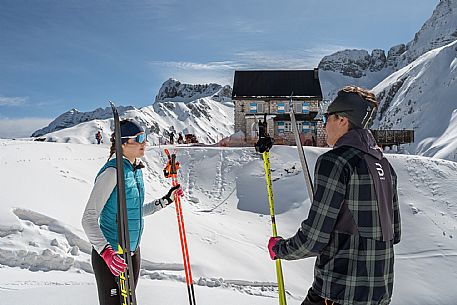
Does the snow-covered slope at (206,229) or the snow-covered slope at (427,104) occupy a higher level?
the snow-covered slope at (427,104)

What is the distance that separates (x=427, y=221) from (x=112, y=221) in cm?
1550

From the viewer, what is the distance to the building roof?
37309 millimetres

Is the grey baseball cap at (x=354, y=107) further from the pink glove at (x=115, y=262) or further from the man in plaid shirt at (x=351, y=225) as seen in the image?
the pink glove at (x=115, y=262)

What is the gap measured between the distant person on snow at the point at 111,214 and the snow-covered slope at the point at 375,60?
119463mm

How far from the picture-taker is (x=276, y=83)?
38.8 meters

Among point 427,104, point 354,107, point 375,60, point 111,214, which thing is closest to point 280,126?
point 111,214

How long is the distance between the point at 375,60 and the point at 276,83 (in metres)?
120

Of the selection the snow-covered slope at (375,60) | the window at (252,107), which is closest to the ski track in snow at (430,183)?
the window at (252,107)

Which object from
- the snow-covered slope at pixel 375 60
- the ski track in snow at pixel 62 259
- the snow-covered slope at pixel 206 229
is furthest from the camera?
the snow-covered slope at pixel 375 60

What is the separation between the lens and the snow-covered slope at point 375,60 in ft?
369

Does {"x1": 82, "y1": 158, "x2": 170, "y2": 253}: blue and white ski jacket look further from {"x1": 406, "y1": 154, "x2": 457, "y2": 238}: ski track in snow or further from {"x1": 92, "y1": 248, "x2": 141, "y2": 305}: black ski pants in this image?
{"x1": 406, "y1": 154, "x2": 457, "y2": 238}: ski track in snow

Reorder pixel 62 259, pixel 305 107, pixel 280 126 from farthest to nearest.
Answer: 1. pixel 305 107
2. pixel 280 126
3. pixel 62 259

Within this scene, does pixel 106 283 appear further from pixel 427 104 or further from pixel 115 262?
pixel 427 104

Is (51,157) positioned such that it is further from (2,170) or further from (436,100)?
(436,100)
